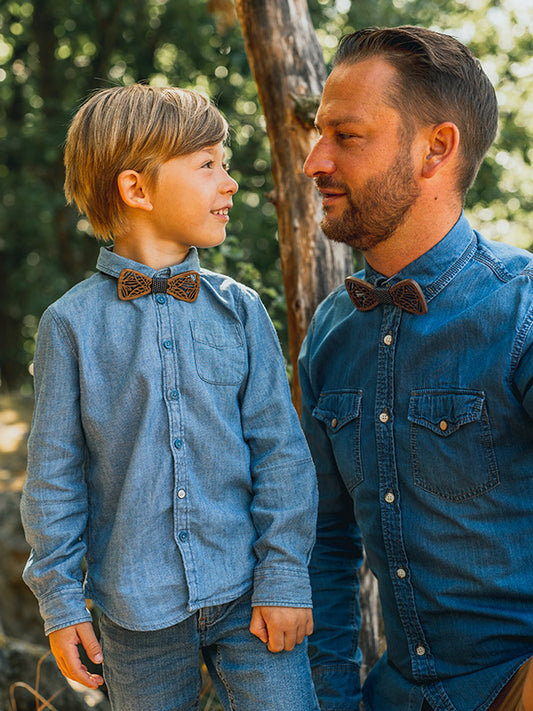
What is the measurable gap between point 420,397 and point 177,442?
2.04ft

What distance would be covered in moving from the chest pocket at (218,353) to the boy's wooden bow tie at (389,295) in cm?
A: 39

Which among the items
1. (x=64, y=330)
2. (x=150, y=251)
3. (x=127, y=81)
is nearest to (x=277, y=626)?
(x=64, y=330)

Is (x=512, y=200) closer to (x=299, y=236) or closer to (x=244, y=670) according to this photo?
(x=299, y=236)

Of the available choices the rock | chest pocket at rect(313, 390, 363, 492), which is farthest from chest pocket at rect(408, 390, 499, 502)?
the rock

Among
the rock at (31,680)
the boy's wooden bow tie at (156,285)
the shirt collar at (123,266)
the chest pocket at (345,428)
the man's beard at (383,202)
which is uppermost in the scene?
the man's beard at (383,202)

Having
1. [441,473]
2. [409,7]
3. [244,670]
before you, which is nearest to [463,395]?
[441,473]

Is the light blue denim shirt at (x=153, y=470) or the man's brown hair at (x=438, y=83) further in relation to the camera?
the man's brown hair at (x=438, y=83)

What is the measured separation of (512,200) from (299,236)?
605cm

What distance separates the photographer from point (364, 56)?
6.72 feet

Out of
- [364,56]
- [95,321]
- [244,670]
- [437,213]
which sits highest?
[364,56]

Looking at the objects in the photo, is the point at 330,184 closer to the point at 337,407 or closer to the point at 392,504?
the point at 337,407

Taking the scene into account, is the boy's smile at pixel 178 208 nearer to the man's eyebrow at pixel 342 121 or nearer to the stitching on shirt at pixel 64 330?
the stitching on shirt at pixel 64 330

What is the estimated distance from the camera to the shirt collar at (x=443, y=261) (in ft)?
6.36

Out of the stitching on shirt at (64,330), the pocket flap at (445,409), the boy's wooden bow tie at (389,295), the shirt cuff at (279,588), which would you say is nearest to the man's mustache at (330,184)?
the boy's wooden bow tie at (389,295)
